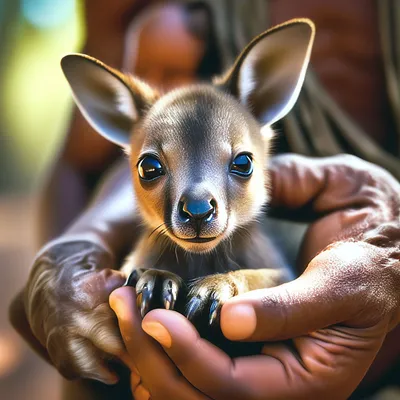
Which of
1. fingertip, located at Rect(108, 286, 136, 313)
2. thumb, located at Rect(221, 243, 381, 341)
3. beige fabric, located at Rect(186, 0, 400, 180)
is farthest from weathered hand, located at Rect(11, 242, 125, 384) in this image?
beige fabric, located at Rect(186, 0, 400, 180)

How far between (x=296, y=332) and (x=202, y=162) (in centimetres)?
16

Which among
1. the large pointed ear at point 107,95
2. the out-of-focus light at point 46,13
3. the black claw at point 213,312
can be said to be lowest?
the black claw at point 213,312

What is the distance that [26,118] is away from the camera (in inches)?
27.6

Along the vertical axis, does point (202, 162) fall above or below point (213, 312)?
above

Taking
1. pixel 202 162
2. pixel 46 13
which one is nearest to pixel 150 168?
pixel 202 162

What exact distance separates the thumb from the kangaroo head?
68 millimetres

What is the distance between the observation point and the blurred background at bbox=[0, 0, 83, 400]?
663 millimetres

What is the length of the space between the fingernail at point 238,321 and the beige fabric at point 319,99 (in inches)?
10.2

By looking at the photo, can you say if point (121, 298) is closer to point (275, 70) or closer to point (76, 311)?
point (76, 311)

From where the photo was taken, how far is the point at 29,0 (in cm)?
72

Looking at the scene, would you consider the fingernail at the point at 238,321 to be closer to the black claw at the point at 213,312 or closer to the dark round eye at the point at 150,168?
the black claw at the point at 213,312

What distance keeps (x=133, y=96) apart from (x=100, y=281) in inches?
7.2

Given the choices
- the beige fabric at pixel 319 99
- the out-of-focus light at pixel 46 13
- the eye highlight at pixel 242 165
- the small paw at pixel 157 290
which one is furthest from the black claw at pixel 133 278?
the out-of-focus light at pixel 46 13

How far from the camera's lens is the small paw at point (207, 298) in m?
0.45
